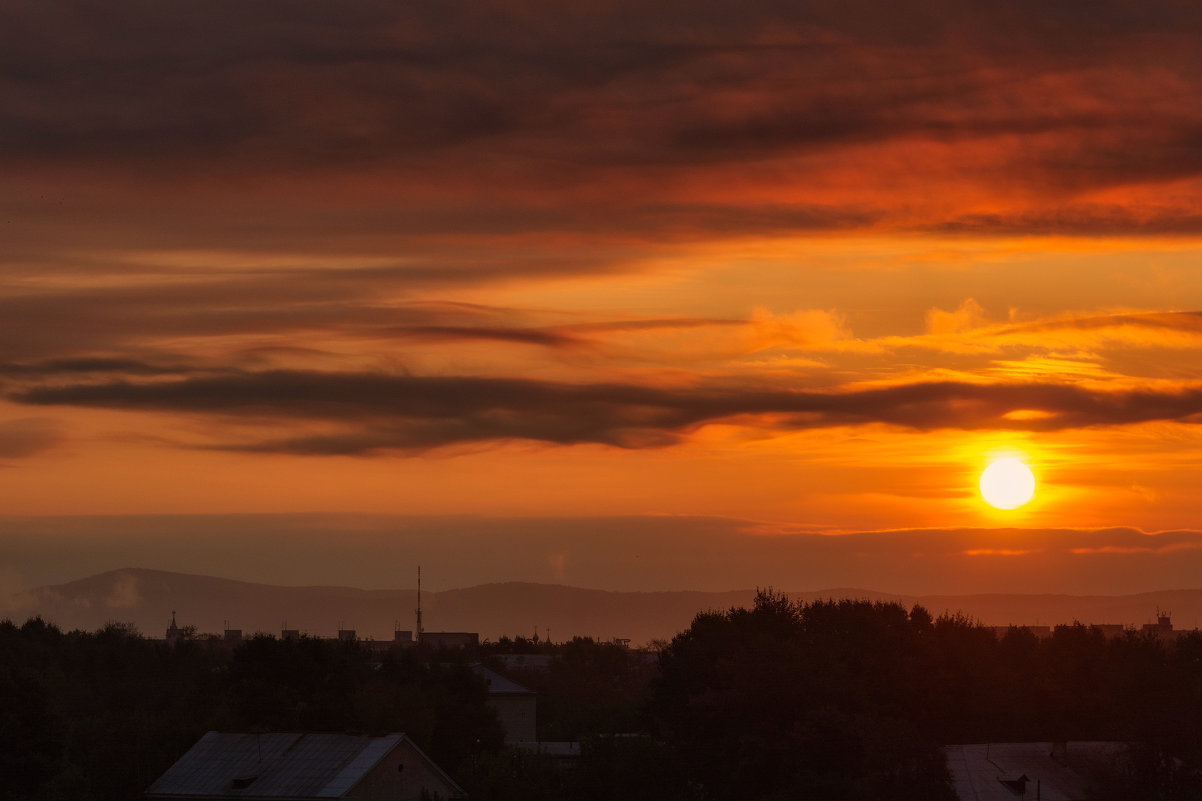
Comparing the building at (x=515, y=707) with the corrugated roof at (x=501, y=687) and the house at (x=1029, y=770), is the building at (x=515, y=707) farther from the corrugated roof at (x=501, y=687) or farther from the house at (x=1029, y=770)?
the house at (x=1029, y=770)

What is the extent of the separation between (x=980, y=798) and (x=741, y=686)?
13483 mm

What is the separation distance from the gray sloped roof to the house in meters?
29.9

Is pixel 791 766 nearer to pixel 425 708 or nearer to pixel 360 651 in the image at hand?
pixel 425 708

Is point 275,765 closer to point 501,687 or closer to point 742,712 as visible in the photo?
point 742,712

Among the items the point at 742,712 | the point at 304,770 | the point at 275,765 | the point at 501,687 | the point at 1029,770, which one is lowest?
the point at 1029,770

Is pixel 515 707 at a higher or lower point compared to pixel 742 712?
higher

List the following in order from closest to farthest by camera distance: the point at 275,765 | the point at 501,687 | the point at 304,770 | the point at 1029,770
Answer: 1. the point at 304,770
2. the point at 275,765
3. the point at 1029,770
4. the point at 501,687

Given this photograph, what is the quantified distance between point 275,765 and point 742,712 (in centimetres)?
2437

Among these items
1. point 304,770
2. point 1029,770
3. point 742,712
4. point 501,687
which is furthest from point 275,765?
point 501,687

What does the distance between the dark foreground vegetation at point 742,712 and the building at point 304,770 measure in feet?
14.7

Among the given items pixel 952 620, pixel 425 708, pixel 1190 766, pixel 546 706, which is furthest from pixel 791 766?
pixel 546 706

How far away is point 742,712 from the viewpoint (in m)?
88.4

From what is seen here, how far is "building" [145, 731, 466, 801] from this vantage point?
81.3 meters

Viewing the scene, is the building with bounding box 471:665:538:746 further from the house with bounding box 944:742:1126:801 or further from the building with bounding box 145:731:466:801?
the house with bounding box 944:742:1126:801
